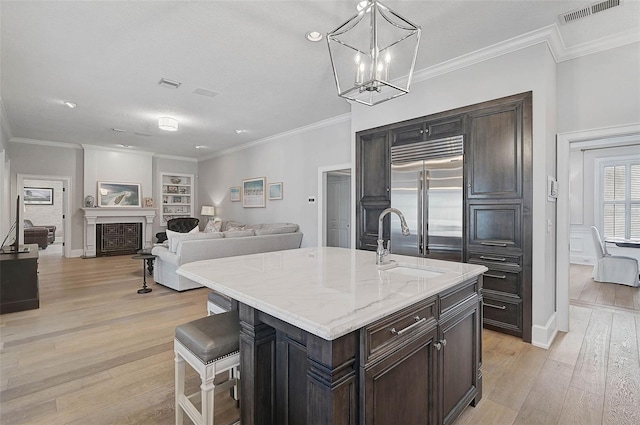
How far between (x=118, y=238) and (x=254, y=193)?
13.4ft

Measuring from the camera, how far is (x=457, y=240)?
335 cm

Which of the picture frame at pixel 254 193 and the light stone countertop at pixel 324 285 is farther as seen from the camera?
the picture frame at pixel 254 193

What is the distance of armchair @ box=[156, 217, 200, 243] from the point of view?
8352 millimetres

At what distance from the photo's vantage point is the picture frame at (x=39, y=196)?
36.0ft

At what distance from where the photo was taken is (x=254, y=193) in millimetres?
7547

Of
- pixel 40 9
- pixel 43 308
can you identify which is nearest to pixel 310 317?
pixel 40 9

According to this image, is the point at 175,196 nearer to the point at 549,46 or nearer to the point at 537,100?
the point at 537,100

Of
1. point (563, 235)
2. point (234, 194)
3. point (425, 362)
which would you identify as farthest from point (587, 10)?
point (234, 194)

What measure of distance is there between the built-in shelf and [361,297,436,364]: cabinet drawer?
9328 millimetres

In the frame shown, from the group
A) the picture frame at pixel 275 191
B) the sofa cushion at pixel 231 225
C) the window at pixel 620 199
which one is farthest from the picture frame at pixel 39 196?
the window at pixel 620 199

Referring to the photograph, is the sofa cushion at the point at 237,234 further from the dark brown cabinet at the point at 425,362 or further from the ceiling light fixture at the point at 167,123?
the dark brown cabinet at the point at 425,362

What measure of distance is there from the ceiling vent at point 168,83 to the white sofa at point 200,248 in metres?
2.09

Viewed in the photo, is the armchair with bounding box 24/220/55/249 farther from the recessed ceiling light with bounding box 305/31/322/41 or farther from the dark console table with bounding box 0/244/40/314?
the recessed ceiling light with bounding box 305/31/322/41

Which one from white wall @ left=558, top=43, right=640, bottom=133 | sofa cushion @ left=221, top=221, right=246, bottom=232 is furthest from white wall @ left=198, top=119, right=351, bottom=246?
white wall @ left=558, top=43, right=640, bottom=133
